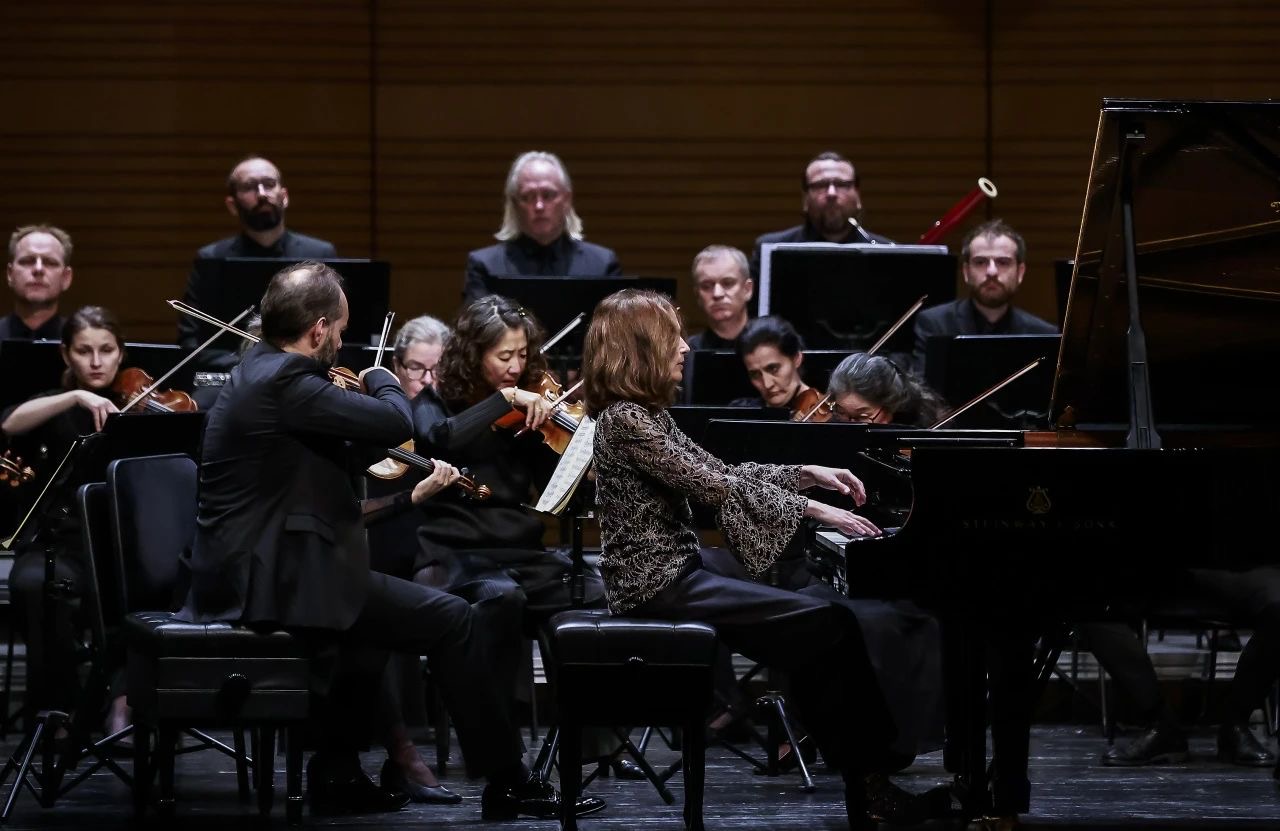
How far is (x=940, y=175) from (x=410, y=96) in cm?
206

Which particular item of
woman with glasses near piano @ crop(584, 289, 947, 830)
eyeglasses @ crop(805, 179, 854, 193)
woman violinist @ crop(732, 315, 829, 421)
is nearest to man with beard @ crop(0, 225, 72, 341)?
woman violinist @ crop(732, 315, 829, 421)

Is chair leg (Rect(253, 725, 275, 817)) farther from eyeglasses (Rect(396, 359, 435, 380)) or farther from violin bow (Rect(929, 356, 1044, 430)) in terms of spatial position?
violin bow (Rect(929, 356, 1044, 430))

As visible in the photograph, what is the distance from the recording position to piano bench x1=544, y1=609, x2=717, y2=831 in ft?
10.4

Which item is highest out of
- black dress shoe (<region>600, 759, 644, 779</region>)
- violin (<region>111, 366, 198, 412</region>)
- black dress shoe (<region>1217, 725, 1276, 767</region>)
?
violin (<region>111, 366, 198, 412</region>)

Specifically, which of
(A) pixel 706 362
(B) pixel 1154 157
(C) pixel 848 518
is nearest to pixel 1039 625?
(C) pixel 848 518

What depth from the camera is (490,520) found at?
4172mm

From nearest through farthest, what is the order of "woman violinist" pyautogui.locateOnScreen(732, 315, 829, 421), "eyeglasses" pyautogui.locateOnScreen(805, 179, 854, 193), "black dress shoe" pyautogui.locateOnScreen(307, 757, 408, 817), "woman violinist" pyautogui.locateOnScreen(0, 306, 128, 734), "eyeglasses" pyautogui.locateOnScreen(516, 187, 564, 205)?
"black dress shoe" pyautogui.locateOnScreen(307, 757, 408, 817) → "woman violinist" pyautogui.locateOnScreen(0, 306, 128, 734) → "woman violinist" pyautogui.locateOnScreen(732, 315, 829, 421) → "eyeglasses" pyautogui.locateOnScreen(516, 187, 564, 205) → "eyeglasses" pyautogui.locateOnScreen(805, 179, 854, 193)

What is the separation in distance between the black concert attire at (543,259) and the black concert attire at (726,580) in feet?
6.97

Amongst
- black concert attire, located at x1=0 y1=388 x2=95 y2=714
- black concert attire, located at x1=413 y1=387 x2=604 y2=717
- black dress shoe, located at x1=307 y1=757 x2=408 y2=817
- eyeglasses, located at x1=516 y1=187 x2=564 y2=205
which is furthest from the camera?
eyeglasses, located at x1=516 y1=187 x2=564 y2=205

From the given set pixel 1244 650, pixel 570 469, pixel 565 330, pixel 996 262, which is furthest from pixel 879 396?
pixel 996 262

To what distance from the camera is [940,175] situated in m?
6.77

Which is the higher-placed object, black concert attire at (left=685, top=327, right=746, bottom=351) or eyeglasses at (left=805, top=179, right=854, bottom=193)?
eyeglasses at (left=805, top=179, right=854, bottom=193)

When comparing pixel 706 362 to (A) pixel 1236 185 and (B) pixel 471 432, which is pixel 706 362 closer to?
(B) pixel 471 432

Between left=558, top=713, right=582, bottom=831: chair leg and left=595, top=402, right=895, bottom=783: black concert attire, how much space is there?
25cm
